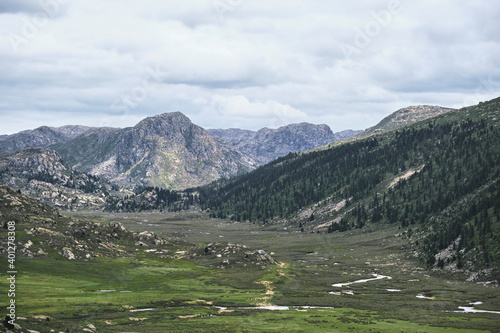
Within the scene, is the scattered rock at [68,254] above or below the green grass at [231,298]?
above

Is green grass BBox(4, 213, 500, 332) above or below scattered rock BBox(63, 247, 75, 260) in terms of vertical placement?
below

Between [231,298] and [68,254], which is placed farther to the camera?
[68,254]

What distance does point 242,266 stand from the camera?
7584 inches

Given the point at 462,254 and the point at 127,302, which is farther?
the point at 462,254

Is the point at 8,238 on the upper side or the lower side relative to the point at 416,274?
upper

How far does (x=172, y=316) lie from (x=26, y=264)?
71.9 metres

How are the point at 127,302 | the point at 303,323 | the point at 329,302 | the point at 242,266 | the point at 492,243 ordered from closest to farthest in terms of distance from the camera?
the point at 303,323
the point at 127,302
the point at 329,302
the point at 492,243
the point at 242,266

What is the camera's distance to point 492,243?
17312 cm

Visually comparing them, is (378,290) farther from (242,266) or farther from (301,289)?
(242,266)

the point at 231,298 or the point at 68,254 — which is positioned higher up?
the point at 68,254

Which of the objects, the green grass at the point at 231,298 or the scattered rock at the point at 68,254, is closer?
the green grass at the point at 231,298

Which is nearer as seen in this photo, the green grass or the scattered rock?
the green grass

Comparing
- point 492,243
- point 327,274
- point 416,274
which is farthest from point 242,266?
point 492,243

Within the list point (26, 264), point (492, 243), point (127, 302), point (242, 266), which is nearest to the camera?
point (127, 302)
